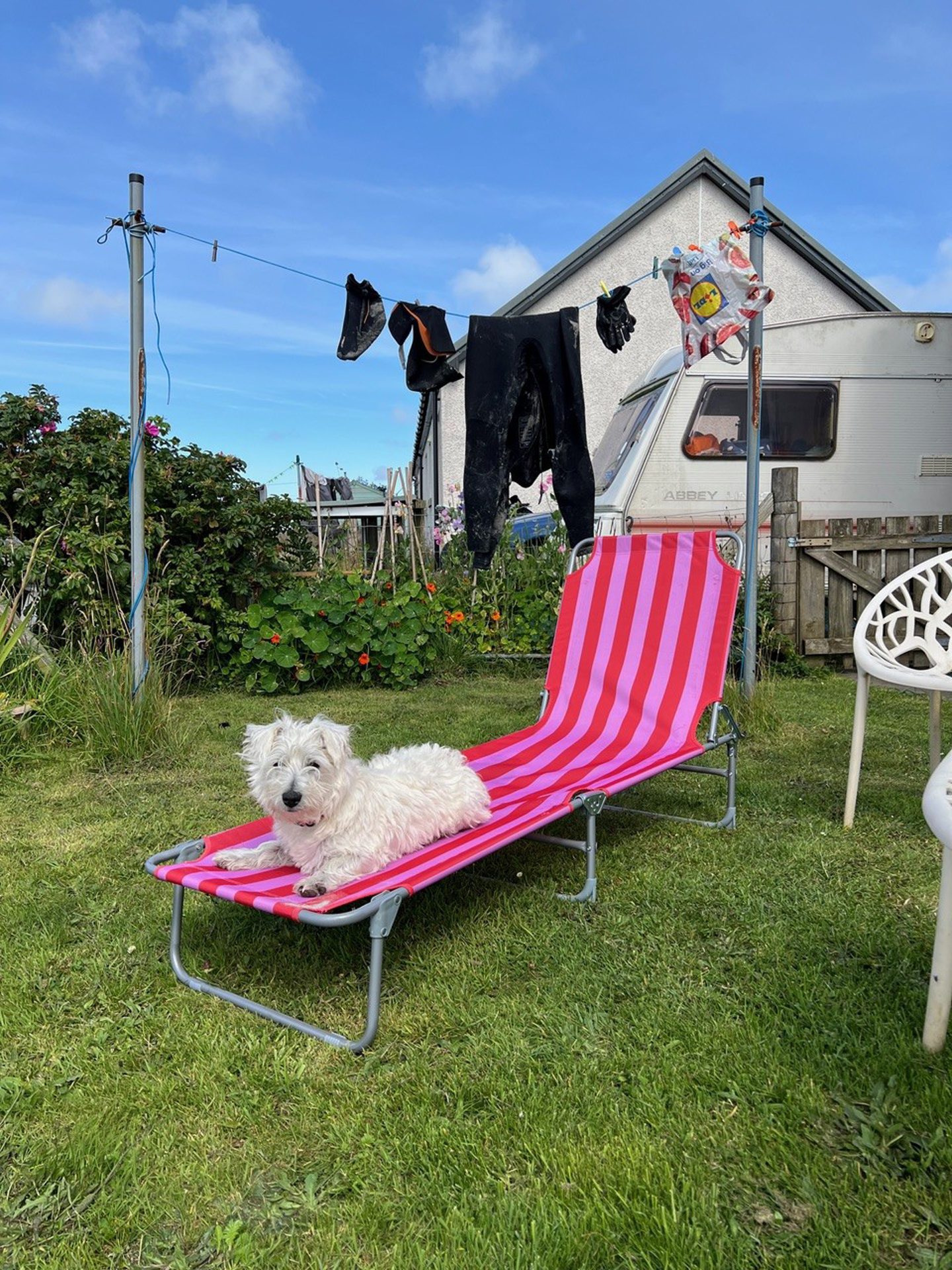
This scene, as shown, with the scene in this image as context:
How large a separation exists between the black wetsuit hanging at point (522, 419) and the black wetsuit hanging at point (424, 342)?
19cm

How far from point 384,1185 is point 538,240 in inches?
502

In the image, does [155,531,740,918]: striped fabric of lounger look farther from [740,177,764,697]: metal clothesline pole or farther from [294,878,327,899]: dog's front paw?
[740,177,764,697]: metal clothesline pole

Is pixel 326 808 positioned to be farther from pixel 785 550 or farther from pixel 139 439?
pixel 785 550

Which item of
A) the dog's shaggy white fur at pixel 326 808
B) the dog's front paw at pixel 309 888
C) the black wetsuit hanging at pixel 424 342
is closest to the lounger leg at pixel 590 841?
the dog's shaggy white fur at pixel 326 808

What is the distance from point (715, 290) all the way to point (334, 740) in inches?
154

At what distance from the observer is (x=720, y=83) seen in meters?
6.41

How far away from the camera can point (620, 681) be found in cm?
428

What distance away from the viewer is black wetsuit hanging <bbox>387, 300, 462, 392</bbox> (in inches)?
209

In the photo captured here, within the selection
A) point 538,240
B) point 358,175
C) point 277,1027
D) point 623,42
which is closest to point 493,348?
point 358,175

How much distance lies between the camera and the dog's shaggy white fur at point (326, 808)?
101 inches

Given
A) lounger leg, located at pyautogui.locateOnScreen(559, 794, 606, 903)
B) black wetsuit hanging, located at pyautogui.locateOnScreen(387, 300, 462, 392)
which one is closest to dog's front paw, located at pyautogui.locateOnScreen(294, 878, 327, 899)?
lounger leg, located at pyautogui.locateOnScreen(559, 794, 606, 903)

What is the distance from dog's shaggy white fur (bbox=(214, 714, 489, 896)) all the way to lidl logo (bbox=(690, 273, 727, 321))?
3657mm

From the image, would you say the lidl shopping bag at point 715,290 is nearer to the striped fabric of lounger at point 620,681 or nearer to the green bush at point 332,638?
the striped fabric of lounger at point 620,681

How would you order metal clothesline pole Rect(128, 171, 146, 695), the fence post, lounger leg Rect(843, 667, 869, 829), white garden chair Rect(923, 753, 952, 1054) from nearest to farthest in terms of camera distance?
white garden chair Rect(923, 753, 952, 1054), lounger leg Rect(843, 667, 869, 829), metal clothesline pole Rect(128, 171, 146, 695), the fence post
